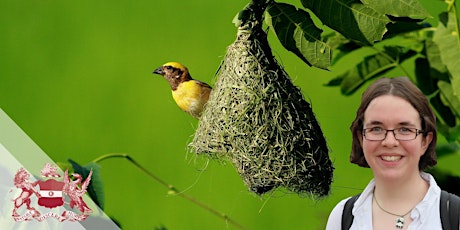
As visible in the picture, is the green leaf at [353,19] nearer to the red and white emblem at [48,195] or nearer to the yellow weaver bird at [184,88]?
the yellow weaver bird at [184,88]

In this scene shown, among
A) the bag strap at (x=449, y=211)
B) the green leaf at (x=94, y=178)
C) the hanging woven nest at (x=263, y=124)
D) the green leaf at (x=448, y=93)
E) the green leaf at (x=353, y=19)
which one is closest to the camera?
the bag strap at (x=449, y=211)

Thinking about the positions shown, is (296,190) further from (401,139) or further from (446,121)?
(446,121)

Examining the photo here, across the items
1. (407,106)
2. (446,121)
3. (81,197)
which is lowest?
(81,197)

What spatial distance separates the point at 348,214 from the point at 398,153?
0.10 metres

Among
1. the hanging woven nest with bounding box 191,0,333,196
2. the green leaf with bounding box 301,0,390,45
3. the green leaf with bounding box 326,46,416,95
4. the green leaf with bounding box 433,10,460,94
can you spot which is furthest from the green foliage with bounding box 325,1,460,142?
the green leaf with bounding box 301,0,390,45

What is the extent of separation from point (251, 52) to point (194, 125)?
227 mm

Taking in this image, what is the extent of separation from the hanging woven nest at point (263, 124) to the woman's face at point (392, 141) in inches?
10.3

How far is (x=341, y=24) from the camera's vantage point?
2.99ft

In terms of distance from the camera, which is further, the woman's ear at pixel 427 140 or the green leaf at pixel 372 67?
the green leaf at pixel 372 67

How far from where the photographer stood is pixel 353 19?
2.96 ft

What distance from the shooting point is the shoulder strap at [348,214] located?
84 cm

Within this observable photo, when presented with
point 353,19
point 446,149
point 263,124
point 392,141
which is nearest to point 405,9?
point 353,19

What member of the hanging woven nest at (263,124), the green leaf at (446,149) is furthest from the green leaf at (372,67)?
the hanging woven nest at (263,124)

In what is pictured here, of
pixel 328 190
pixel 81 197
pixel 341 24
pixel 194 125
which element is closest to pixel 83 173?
pixel 81 197
